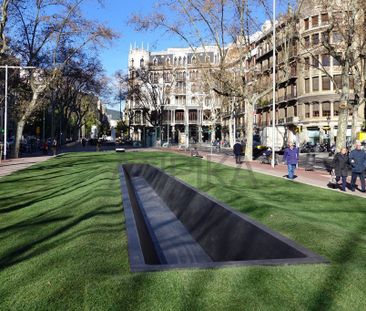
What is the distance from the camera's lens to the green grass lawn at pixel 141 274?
418cm

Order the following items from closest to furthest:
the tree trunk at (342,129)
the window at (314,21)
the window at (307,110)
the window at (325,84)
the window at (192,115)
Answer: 1. the tree trunk at (342,129)
2. the window at (314,21)
3. the window at (325,84)
4. the window at (307,110)
5. the window at (192,115)

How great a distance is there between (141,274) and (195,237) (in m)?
5.81

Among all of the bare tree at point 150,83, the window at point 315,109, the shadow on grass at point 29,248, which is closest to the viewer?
the shadow on grass at point 29,248

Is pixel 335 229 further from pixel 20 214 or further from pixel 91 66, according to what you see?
pixel 91 66

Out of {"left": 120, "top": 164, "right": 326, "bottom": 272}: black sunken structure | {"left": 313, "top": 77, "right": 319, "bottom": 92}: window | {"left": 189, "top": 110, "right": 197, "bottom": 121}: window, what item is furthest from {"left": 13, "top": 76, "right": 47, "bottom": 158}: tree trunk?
{"left": 189, "top": 110, "right": 197, "bottom": 121}: window

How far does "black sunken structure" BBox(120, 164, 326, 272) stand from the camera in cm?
573

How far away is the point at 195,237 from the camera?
34.7 feet

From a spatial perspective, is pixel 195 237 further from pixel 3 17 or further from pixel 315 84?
pixel 315 84

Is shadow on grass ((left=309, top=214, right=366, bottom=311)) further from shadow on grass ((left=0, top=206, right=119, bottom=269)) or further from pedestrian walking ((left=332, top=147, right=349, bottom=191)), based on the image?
pedestrian walking ((left=332, top=147, right=349, bottom=191))

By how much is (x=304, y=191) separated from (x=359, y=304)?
1038 centimetres

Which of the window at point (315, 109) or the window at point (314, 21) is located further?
the window at point (315, 109)

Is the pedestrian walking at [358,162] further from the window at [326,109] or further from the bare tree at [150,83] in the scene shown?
the bare tree at [150,83]

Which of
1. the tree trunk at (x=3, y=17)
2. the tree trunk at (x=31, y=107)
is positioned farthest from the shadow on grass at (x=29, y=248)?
the tree trunk at (x=31, y=107)

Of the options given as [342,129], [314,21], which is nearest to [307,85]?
[314,21]
